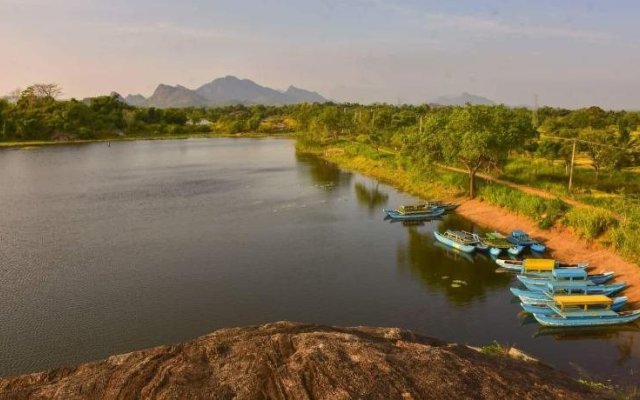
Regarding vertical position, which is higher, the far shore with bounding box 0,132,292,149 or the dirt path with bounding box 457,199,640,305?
the far shore with bounding box 0,132,292,149

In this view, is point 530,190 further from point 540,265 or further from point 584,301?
point 584,301

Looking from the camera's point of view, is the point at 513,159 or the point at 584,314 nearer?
the point at 584,314

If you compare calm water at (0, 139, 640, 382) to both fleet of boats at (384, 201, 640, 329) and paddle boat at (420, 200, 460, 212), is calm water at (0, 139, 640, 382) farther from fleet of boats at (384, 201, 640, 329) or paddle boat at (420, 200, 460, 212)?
paddle boat at (420, 200, 460, 212)

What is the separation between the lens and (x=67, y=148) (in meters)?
128

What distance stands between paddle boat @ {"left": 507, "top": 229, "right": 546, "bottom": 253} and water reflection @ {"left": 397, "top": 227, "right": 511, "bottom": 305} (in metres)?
3.74

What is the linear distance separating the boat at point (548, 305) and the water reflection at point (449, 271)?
395 cm

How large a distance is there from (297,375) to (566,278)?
26.5 meters

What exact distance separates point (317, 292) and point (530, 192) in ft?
97.0

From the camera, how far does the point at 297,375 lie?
11.8m

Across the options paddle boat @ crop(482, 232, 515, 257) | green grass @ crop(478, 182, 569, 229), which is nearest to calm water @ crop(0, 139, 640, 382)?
paddle boat @ crop(482, 232, 515, 257)

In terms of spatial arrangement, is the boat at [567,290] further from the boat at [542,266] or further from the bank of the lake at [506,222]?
the boat at [542,266]

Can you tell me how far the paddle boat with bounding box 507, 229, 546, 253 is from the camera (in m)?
39.7

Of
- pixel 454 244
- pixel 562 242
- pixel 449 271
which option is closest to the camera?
pixel 449 271

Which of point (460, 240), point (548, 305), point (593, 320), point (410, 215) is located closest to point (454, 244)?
point (460, 240)
